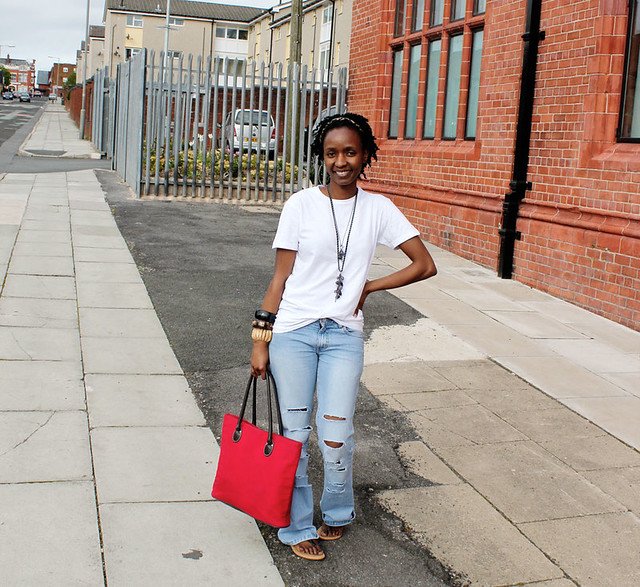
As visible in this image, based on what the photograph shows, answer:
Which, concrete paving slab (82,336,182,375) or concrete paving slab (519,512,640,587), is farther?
concrete paving slab (82,336,182,375)

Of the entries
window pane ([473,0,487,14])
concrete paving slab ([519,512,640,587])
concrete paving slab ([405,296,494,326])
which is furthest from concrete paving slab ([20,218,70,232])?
concrete paving slab ([519,512,640,587])

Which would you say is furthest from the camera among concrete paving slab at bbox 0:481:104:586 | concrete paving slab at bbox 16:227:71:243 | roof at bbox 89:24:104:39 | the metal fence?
roof at bbox 89:24:104:39

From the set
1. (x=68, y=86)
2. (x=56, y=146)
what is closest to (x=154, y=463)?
(x=56, y=146)

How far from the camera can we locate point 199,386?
5.90 m

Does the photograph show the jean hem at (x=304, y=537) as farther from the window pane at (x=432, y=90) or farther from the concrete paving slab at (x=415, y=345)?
the window pane at (x=432, y=90)

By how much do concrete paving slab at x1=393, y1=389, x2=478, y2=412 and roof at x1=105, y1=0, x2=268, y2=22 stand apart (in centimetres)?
7314

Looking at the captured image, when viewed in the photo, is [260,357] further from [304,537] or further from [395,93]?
[395,93]

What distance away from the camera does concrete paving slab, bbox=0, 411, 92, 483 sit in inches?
169

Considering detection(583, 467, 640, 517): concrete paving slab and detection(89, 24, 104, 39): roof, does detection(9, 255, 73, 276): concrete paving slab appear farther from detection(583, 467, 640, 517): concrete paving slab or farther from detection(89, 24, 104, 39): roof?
detection(89, 24, 104, 39): roof

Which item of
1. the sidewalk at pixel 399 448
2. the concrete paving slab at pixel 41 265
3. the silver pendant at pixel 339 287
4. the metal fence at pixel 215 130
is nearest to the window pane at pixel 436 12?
the metal fence at pixel 215 130

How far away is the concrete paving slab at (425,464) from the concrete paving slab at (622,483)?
721 mm

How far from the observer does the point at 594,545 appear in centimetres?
390

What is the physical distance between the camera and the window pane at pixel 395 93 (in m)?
13.8

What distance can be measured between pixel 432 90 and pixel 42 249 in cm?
574
